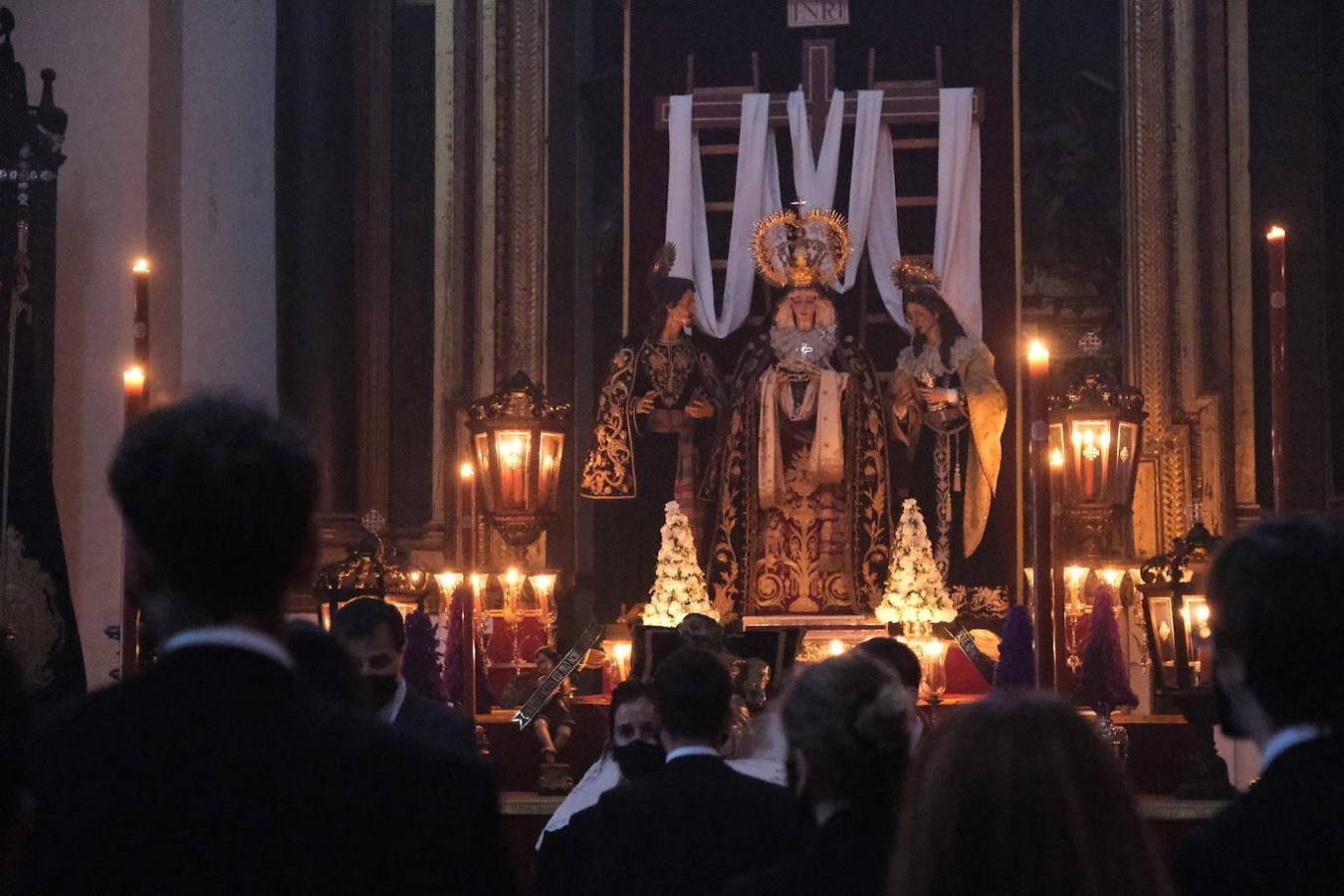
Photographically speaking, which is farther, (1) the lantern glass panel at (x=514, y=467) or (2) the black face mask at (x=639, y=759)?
(1) the lantern glass panel at (x=514, y=467)

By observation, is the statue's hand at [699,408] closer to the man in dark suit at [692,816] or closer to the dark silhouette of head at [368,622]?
the dark silhouette of head at [368,622]

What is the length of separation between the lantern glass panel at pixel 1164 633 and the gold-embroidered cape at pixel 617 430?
14.6 ft

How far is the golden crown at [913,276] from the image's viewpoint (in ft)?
43.5

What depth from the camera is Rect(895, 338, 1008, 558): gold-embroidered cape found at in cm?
1302

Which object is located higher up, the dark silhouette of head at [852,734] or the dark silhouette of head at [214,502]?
the dark silhouette of head at [214,502]

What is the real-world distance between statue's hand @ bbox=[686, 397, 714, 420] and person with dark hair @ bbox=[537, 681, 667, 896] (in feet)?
23.2

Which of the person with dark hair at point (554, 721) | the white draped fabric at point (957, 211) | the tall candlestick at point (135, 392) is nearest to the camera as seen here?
the tall candlestick at point (135, 392)

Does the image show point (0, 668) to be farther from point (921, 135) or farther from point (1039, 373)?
point (921, 135)

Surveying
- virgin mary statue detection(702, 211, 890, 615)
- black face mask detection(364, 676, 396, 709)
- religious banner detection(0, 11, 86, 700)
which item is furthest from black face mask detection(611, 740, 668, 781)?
virgin mary statue detection(702, 211, 890, 615)

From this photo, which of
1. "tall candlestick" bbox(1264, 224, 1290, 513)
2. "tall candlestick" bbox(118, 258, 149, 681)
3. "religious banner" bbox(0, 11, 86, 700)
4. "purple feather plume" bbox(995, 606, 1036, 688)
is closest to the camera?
"tall candlestick" bbox(118, 258, 149, 681)

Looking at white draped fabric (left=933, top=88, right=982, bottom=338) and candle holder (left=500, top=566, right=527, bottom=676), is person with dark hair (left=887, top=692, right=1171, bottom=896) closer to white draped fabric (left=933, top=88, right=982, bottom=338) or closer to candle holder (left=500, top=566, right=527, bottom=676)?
candle holder (left=500, top=566, right=527, bottom=676)

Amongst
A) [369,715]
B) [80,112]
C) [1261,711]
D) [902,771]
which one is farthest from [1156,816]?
[80,112]

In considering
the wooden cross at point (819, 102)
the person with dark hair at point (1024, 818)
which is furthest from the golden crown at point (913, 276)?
the person with dark hair at point (1024, 818)

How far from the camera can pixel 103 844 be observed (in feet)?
6.51
